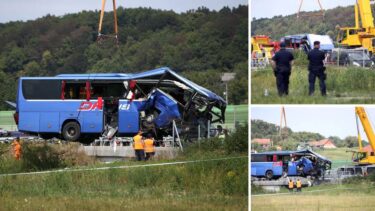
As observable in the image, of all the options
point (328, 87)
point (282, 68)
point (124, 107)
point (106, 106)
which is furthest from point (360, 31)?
point (106, 106)

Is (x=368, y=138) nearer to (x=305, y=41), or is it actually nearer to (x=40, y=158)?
(x=305, y=41)

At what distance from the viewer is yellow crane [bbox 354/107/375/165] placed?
29.7 ft

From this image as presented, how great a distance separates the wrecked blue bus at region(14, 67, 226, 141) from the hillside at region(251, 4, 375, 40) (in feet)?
8.10

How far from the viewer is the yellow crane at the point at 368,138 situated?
9062mm

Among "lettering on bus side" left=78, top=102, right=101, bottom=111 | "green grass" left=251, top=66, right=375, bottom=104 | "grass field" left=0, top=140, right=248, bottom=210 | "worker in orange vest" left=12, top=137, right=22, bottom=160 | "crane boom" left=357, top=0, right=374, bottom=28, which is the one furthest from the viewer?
"lettering on bus side" left=78, top=102, right=101, bottom=111

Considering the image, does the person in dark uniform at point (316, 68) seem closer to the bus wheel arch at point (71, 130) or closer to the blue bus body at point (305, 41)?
the blue bus body at point (305, 41)

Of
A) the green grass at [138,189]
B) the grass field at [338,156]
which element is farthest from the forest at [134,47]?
the grass field at [338,156]

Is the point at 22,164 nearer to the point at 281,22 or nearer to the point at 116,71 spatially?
the point at 116,71

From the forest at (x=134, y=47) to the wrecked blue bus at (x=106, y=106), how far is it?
0.20m

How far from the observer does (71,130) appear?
11922 mm

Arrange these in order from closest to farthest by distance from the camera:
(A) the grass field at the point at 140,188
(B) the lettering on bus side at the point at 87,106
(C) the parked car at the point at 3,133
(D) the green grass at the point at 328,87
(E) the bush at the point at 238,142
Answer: (D) the green grass at the point at 328,87
(A) the grass field at the point at 140,188
(E) the bush at the point at 238,142
(B) the lettering on bus side at the point at 87,106
(C) the parked car at the point at 3,133

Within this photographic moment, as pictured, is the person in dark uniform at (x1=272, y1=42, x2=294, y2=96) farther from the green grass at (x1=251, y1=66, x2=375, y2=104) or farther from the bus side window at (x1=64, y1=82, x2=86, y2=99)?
the bus side window at (x1=64, y1=82, x2=86, y2=99)

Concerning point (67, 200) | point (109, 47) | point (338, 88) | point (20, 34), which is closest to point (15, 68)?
point (20, 34)

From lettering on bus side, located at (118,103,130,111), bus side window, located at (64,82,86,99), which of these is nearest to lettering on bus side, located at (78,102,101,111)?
bus side window, located at (64,82,86,99)
